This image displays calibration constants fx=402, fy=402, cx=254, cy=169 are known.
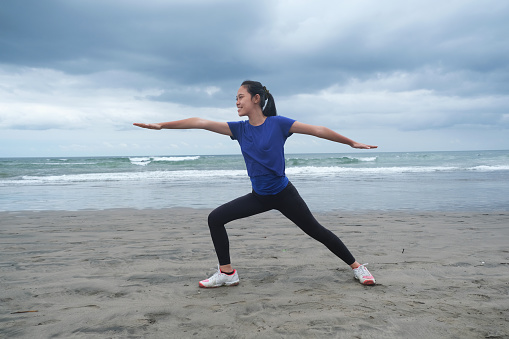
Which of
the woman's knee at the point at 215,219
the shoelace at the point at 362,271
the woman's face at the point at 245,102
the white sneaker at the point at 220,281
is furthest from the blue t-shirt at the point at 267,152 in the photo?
the shoelace at the point at 362,271

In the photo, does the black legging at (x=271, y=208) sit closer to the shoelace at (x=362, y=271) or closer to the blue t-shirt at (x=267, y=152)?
the blue t-shirt at (x=267, y=152)

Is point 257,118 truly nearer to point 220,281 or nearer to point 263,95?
point 263,95

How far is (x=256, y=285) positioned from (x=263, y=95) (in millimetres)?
1839

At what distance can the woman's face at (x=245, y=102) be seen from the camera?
376 cm

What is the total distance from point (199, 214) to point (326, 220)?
9.31 feet

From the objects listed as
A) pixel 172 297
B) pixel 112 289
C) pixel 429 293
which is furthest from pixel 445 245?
pixel 112 289

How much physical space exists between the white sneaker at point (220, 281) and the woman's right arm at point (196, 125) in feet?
4.54

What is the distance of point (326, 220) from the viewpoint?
8250 mm

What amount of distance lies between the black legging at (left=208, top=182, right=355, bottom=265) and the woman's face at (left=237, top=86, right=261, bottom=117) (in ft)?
2.60

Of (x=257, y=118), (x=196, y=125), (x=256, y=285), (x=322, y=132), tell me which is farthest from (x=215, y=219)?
(x=322, y=132)

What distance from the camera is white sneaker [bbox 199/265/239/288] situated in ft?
12.7

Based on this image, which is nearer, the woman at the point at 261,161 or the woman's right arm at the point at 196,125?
the woman at the point at 261,161

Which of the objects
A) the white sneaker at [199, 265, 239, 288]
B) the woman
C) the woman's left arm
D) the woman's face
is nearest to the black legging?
the woman

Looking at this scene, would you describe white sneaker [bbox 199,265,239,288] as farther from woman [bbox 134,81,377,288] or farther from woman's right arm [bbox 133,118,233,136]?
woman's right arm [bbox 133,118,233,136]
